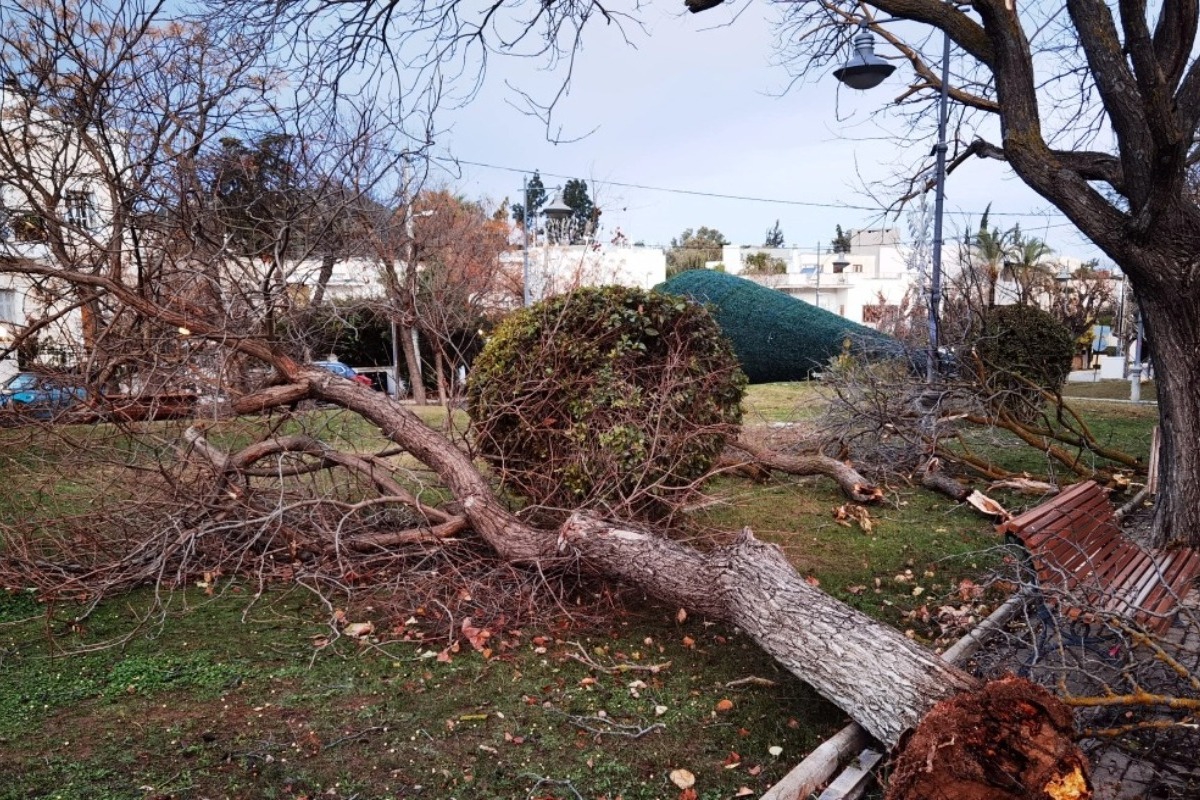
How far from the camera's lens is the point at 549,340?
5883 mm

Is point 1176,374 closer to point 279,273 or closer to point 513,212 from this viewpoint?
point 279,273

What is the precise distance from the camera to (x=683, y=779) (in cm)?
314

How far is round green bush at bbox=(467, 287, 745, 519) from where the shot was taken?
224 inches

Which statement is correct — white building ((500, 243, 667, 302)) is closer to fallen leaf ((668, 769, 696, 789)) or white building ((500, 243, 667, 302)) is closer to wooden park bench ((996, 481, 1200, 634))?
wooden park bench ((996, 481, 1200, 634))

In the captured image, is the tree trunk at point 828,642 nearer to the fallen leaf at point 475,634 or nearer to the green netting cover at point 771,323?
the fallen leaf at point 475,634

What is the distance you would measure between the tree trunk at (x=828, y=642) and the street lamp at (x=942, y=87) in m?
5.65

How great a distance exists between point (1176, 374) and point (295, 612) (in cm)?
621

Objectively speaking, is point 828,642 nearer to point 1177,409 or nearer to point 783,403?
point 1177,409

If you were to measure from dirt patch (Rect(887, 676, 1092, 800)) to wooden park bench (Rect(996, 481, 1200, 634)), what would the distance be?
539 millimetres

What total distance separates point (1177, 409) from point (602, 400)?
4.13 meters

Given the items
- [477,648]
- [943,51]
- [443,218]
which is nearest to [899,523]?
[477,648]

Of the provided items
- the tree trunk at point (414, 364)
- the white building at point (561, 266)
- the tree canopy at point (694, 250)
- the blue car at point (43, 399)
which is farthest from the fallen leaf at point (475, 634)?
the tree canopy at point (694, 250)

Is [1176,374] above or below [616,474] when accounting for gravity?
above

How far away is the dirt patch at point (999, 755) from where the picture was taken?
2568 millimetres
